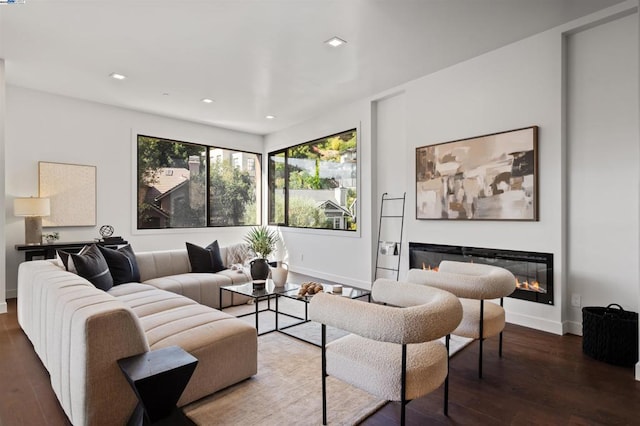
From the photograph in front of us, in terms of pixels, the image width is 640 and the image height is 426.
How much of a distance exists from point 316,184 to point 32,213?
4.12 m

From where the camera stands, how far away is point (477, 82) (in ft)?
12.7

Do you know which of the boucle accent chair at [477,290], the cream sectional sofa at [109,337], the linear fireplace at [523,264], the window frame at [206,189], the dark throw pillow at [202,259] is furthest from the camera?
the window frame at [206,189]

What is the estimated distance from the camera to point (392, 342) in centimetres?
144

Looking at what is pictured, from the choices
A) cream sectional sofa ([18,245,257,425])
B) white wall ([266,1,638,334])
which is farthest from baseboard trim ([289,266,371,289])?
cream sectional sofa ([18,245,257,425])

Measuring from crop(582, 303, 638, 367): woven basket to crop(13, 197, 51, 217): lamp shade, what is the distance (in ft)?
20.1

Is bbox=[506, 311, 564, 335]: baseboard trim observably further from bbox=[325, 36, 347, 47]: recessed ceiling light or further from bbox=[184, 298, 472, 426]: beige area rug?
bbox=[325, 36, 347, 47]: recessed ceiling light

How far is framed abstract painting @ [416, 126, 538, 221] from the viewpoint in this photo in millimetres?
3430

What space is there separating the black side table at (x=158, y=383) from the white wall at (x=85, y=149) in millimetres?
4395

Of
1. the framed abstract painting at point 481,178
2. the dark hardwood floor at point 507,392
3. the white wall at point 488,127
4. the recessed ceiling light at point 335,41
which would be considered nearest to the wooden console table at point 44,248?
the dark hardwood floor at point 507,392

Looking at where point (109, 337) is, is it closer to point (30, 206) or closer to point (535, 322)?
point (535, 322)

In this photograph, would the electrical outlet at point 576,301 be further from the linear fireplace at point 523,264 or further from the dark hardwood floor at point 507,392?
the dark hardwood floor at point 507,392

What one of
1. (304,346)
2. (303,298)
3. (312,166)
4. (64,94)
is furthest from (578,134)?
(64,94)

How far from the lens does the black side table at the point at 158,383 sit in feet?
4.81

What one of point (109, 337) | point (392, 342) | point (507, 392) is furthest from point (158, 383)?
point (507, 392)
